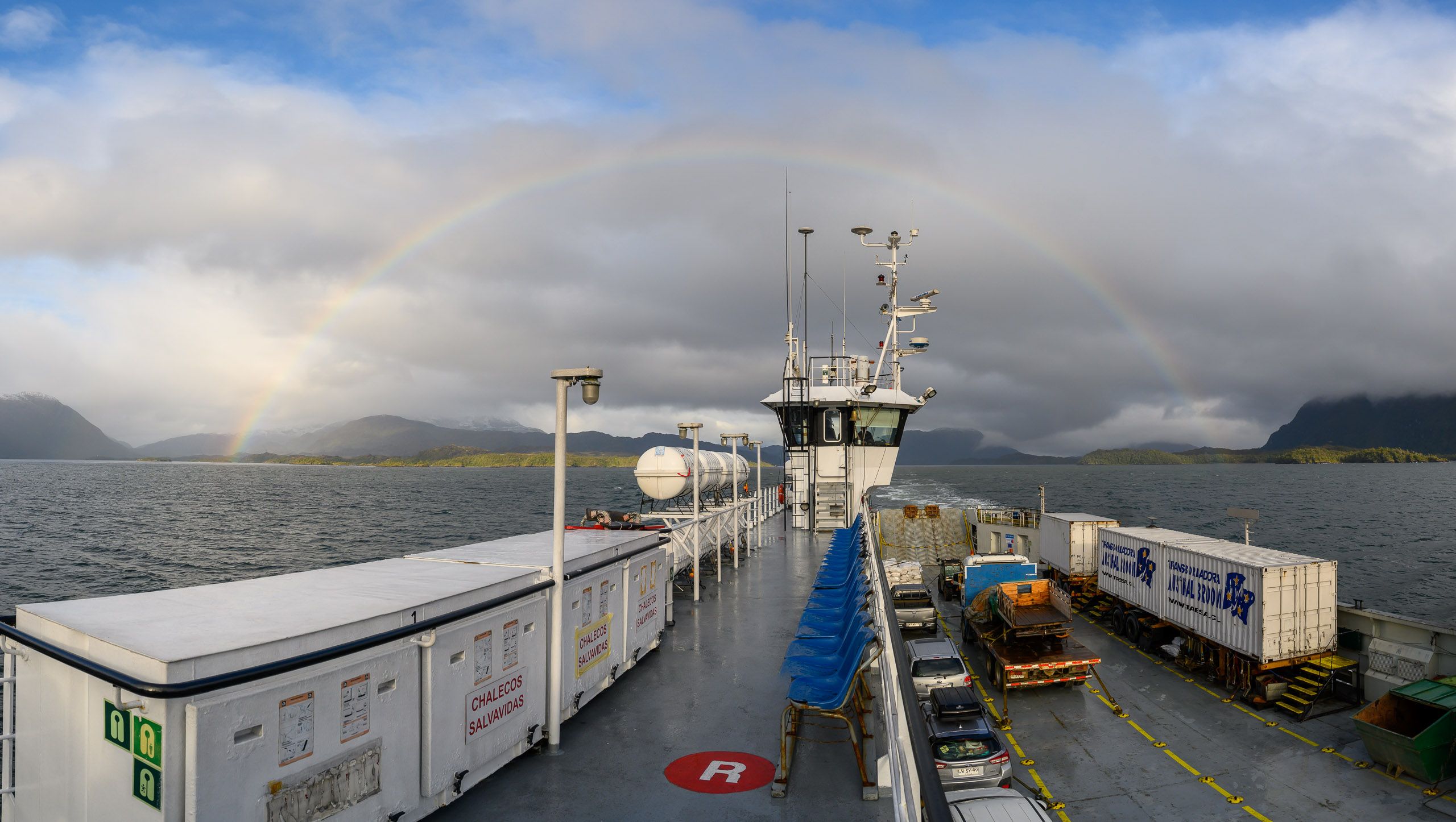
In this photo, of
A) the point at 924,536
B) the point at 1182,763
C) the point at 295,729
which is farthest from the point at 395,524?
the point at 295,729

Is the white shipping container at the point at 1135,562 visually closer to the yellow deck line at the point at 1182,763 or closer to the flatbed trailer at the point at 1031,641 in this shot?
the flatbed trailer at the point at 1031,641

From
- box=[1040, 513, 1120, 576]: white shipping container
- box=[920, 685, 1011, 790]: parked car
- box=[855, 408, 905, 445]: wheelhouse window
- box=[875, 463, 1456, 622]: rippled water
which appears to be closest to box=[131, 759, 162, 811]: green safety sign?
box=[920, 685, 1011, 790]: parked car

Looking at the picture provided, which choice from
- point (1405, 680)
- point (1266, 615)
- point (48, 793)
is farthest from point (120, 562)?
point (1405, 680)

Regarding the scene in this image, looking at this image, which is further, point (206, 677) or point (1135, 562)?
point (1135, 562)

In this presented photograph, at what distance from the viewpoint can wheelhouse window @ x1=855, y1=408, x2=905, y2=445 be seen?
3300cm

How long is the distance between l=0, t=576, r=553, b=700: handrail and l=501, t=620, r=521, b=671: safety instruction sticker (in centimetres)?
127

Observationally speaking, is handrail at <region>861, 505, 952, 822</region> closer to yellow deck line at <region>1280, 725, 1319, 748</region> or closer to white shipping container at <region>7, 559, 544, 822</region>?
white shipping container at <region>7, 559, 544, 822</region>

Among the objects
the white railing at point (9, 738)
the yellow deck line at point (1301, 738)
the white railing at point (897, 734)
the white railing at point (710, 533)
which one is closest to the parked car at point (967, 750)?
the white railing at point (897, 734)

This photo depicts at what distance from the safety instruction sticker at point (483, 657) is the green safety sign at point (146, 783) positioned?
2.95m

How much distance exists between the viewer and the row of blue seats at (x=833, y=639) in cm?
819

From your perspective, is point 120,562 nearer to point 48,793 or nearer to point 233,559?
point 233,559

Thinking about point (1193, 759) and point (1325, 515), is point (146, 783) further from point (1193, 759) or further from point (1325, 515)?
point (1325, 515)

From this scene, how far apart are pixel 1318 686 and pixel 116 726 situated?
82.8 ft

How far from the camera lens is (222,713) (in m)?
5.17
